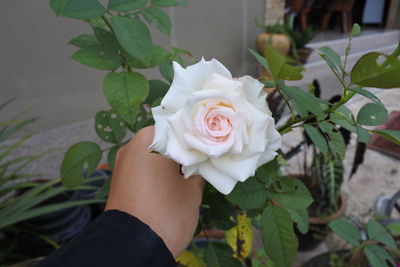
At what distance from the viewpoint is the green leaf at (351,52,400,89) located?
1.09 feet

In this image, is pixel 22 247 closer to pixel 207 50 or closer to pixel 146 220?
pixel 146 220

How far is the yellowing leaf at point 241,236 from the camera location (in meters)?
0.80

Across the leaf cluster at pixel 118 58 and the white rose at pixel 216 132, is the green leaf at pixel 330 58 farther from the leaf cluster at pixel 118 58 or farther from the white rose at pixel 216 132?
the leaf cluster at pixel 118 58

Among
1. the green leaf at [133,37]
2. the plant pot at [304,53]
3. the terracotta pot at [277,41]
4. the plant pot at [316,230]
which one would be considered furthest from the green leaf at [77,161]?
the plant pot at [304,53]

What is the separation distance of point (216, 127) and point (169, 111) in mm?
61

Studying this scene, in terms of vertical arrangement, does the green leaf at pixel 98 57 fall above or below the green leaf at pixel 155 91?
above

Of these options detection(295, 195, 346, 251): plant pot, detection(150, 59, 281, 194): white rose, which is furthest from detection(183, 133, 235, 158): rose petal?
detection(295, 195, 346, 251): plant pot

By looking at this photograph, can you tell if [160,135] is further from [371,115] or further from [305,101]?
[371,115]

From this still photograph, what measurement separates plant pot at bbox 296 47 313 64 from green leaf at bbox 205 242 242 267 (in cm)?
285

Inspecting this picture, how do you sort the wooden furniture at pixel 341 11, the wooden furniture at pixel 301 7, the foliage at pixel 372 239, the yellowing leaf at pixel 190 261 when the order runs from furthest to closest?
the wooden furniture at pixel 341 11 → the wooden furniture at pixel 301 7 → the yellowing leaf at pixel 190 261 → the foliage at pixel 372 239

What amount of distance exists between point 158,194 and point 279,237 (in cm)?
21

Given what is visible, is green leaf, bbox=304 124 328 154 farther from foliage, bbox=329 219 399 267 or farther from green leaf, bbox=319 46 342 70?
foliage, bbox=329 219 399 267

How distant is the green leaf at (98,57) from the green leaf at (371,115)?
0.41m

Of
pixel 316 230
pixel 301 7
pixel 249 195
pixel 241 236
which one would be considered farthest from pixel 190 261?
pixel 301 7
